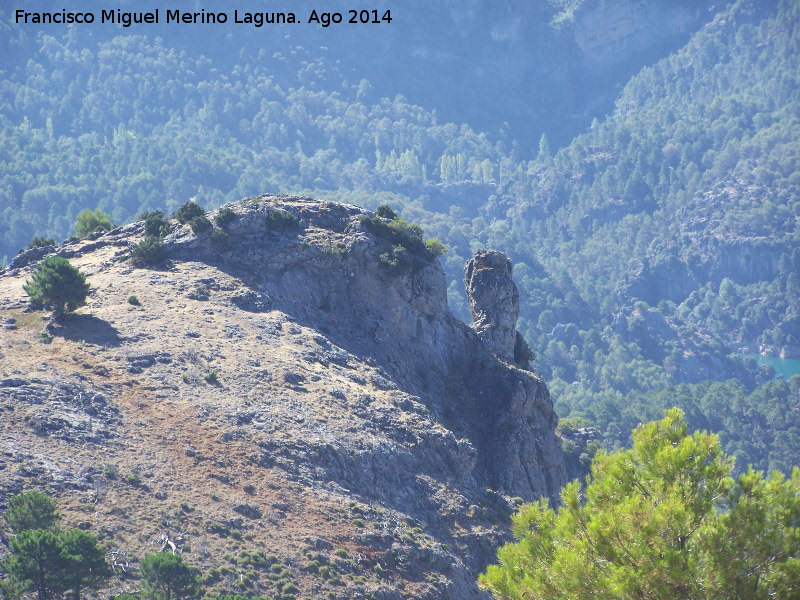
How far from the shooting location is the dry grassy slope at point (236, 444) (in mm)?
36469

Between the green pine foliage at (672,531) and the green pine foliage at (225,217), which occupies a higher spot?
the green pine foliage at (225,217)

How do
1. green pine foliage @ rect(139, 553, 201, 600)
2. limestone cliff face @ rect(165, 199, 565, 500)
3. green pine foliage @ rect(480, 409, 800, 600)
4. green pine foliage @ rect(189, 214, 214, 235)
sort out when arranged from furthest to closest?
A: 1. green pine foliage @ rect(189, 214, 214, 235)
2. limestone cliff face @ rect(165, 199, 565, 500)
3. green pine foliage @ rect(139, 553, 201, 600)
4. green pine foliage @ rect(480, 409, 800, 600)

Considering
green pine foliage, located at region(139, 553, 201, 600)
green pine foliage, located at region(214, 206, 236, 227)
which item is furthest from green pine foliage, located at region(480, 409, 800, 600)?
green pine foliage, located at region(214, 206, 236, 227)

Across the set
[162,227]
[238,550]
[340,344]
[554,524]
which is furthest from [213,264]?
[554,524]

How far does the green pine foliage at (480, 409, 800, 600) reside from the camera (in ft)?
69.5

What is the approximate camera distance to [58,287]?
4675cm

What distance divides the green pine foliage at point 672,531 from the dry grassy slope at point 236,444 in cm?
1518

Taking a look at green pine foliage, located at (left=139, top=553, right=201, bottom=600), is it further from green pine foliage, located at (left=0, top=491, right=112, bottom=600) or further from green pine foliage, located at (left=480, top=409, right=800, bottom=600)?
green pine foliage, located at (left=480, top=409, right=800, bottom=600)

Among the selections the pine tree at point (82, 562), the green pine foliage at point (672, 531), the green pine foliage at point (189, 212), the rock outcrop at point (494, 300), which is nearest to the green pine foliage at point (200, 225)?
the green pine foliage at point (189, 212)

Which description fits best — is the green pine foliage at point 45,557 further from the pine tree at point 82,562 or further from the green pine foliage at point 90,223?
the green pine foliage at point 90,223

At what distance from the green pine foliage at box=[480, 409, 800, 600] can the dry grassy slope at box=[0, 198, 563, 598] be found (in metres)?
15.2

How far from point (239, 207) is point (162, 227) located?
16.4 feet

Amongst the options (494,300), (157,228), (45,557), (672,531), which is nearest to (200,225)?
(157,228)

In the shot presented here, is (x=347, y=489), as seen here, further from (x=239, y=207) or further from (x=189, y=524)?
(x=239, y=207)
